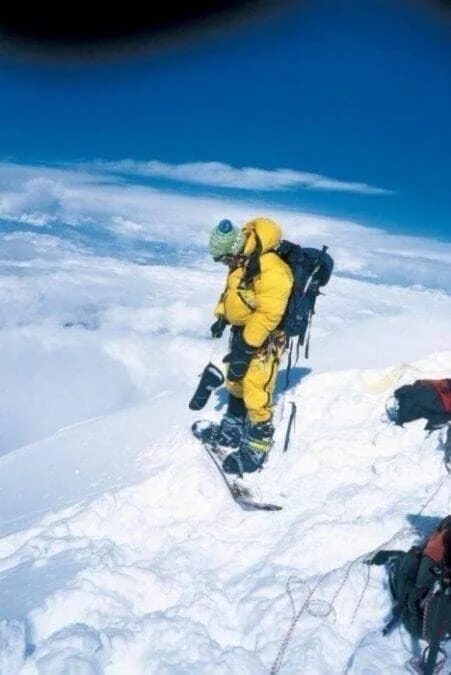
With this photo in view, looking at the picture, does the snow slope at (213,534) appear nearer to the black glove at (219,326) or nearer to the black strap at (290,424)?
the black strap at (290,424)

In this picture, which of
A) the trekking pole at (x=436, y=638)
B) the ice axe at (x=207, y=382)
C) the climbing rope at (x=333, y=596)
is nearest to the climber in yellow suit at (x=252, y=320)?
the ice axe at (x=207, y=382)

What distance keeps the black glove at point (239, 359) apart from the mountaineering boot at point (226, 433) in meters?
0.72

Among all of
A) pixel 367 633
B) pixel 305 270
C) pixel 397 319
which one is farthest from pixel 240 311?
pixel 397 319

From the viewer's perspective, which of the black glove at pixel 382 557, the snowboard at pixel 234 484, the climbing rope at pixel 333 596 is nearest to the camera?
the climbing rope at pixel 333 596

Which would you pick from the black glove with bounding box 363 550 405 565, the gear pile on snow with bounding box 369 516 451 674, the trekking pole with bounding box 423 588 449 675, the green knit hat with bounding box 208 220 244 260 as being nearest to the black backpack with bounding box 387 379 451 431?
the black glove with bounding box 363 550 405 565

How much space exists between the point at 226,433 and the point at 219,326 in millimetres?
1264

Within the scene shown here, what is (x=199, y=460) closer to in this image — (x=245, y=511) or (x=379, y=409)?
(x=245, y=511)

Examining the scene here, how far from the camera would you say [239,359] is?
5.03m

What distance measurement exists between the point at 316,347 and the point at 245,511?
5398mm

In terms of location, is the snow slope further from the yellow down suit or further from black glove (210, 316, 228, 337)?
black glove (210, 316, 228, 337)

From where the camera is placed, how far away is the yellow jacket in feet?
15.2

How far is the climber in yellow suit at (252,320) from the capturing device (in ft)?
15.3

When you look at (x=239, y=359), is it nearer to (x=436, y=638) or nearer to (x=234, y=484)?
(x=234, y=484)

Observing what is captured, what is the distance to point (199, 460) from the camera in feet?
17.1
